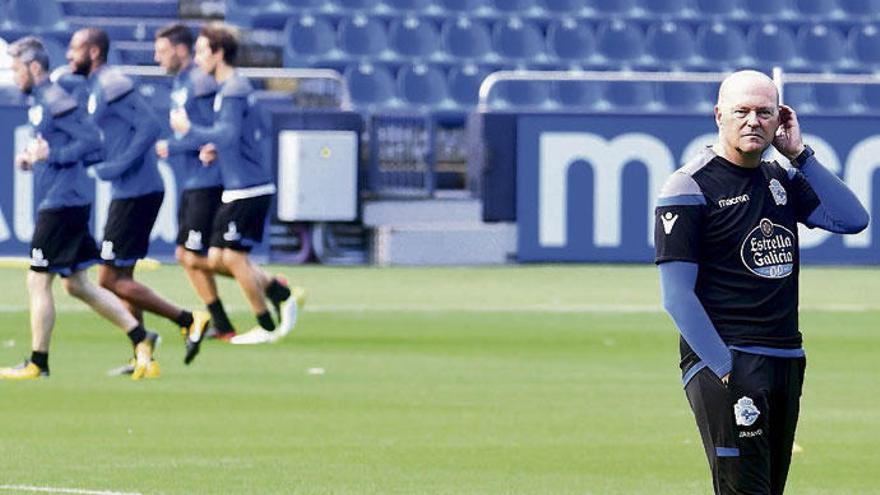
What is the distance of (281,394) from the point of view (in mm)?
11922

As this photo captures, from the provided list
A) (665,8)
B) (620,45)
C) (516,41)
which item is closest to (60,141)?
(516,41)

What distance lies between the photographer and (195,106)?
15.3m

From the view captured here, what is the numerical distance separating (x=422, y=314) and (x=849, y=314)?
3.61 metres

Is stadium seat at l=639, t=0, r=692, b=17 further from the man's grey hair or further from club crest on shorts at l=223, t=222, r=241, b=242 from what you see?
the man's grey hair

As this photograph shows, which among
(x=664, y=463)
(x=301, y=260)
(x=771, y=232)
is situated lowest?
(x=301, y=260)

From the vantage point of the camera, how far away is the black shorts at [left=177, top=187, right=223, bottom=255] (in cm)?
1536

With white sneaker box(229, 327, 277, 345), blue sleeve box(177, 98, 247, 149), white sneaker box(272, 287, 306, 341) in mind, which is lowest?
white sneaker box(229, 327, 277, 345)

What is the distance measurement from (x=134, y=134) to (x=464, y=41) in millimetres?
15889

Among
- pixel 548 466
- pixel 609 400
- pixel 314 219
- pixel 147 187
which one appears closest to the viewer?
pixel 548 466

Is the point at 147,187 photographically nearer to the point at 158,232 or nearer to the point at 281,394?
the point at 281,394

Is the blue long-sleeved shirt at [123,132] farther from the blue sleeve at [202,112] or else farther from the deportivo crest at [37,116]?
the blue sleeve at [202,112]

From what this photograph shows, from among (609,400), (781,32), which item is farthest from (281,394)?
(781,32)

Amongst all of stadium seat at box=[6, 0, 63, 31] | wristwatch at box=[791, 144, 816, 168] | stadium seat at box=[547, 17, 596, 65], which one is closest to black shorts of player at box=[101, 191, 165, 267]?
wristwatch at box=[791, 144, 816, 168]

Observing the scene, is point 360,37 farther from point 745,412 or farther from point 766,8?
point 745,412
